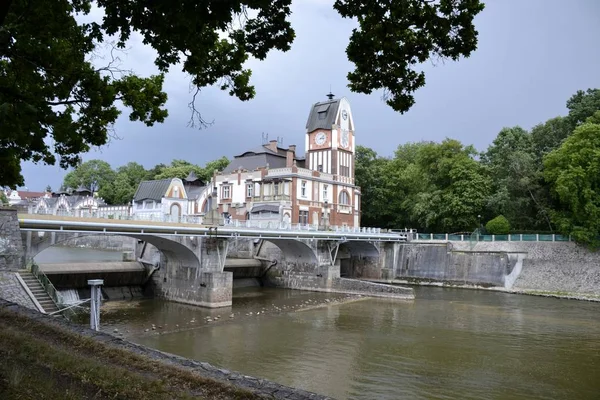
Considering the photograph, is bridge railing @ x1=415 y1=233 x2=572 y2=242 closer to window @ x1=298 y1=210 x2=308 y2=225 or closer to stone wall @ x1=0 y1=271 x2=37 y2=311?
window @ x1=298 y1=210 x2=308 y2=225

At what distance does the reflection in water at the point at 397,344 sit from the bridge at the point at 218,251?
222cm

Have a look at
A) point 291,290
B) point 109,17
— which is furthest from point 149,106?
point 291,290

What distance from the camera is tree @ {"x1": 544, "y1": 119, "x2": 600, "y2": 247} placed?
40938 mm

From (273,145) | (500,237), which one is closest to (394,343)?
(500,237)

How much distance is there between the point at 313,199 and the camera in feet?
192

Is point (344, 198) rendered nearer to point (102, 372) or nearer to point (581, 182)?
point (581, 182)

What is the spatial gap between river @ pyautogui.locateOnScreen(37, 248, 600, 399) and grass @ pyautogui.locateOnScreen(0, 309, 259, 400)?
29.3 ft

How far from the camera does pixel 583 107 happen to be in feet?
165

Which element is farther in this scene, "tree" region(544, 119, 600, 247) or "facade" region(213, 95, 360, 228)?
"facade" region(213, 95, 360, 228)

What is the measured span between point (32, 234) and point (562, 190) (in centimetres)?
3985

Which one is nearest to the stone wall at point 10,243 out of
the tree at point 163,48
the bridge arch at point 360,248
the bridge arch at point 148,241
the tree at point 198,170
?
the bridge arch at point 148,241

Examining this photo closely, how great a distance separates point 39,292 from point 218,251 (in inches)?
586

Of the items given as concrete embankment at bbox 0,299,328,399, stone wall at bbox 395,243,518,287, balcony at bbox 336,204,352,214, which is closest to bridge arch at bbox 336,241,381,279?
stone wall at bbox 395,243,518,287

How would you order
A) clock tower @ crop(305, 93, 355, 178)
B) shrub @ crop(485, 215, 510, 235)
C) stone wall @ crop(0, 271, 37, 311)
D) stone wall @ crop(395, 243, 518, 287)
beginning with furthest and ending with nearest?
clock tower @ crop(305, 93, 355, 178)
shrub @ crop(485, 215, 510, 235)
stone wall @ crop(395, 243, 518, 287)
stone wall @ crop(0, 271, 37, 311)
